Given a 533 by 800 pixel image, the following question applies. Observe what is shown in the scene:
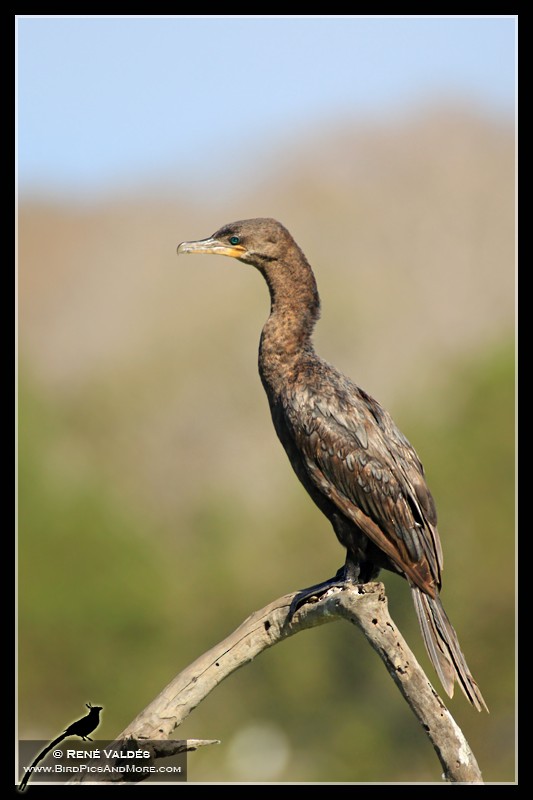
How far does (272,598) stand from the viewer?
25.9 metres

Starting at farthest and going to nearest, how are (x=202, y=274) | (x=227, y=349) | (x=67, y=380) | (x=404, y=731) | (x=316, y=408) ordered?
(x=202, y=274) < (x=227, y=349) < (x=67, y=380) < (x=404, y=731) < (x=316, y=408)

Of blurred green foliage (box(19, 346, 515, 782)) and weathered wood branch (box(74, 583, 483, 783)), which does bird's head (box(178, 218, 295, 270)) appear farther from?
blurred green foliage (box(19, 346, 515, 782))

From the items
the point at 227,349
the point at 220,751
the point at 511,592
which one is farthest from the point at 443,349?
the point at 220,751

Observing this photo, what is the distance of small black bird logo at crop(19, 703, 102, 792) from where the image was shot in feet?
23.9

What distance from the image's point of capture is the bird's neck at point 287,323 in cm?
814

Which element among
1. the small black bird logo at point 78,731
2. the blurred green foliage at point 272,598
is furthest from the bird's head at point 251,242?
the blurred green foliage at point 272,598

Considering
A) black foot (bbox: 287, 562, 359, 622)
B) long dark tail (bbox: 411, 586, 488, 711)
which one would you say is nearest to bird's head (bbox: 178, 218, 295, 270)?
black foot (bbox: 287, 562, 359, 622)

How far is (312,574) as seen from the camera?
85.8 feet

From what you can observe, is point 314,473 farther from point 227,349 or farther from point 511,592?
point 227,349

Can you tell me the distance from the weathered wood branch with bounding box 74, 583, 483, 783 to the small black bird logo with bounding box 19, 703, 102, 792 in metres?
0.30

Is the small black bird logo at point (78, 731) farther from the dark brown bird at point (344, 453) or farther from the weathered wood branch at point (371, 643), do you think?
the dark brown bird at point (344, 453)

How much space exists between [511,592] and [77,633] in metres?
9.15

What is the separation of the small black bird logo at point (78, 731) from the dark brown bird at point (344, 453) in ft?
4.70

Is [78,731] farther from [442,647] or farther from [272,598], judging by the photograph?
[272,598]
